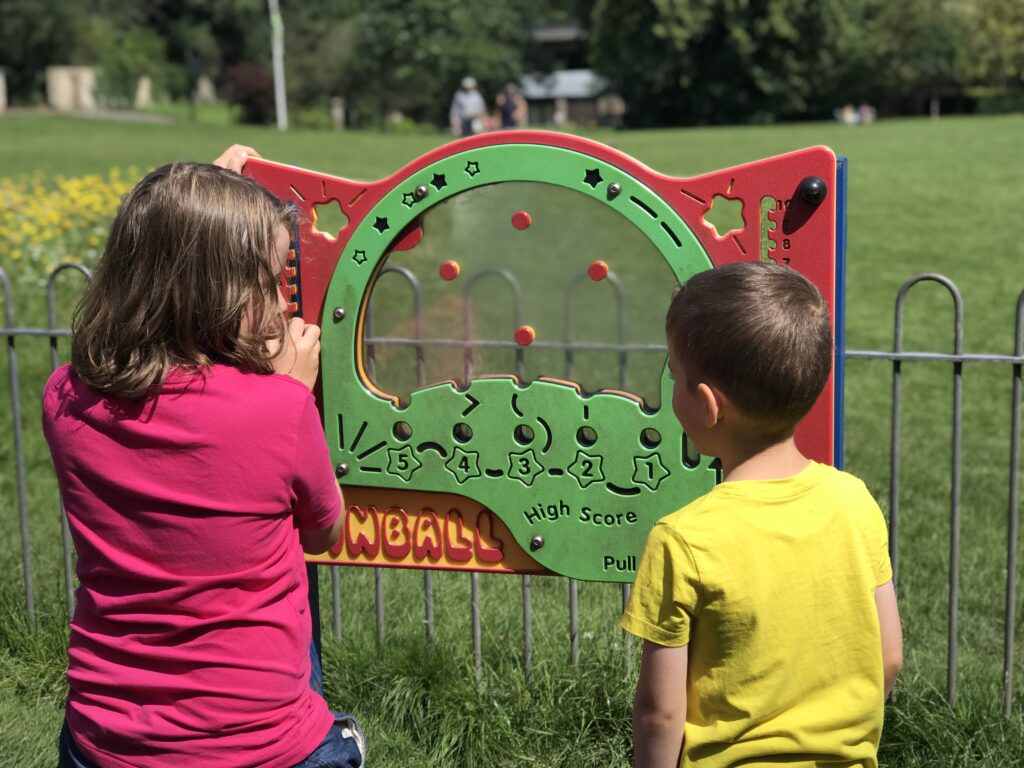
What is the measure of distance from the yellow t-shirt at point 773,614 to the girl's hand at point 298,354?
2.20 ft

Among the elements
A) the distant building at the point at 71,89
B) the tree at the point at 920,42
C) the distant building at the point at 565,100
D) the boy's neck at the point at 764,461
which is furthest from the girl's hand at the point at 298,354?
the distant building at the point at 565,100

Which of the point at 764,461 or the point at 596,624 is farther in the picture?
the point at 596,624

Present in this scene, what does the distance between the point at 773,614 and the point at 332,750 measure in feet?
2.30

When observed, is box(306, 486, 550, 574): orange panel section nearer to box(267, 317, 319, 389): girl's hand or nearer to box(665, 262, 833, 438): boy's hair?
box(267, 317, 319, 389): girl's hand

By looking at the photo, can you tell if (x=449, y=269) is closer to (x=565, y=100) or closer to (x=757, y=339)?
(x=757, y=339)

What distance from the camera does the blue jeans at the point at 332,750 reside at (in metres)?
1.68

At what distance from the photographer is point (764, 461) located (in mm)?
1610

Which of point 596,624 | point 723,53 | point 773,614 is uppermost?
point 723,53

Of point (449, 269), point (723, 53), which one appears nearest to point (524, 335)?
point (449, 269)

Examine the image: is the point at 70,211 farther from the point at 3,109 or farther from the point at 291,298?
the point at 3,109

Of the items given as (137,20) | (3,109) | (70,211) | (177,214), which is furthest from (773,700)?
(137,20)

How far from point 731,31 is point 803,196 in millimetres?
44788

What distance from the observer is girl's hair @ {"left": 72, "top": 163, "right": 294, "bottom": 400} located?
1.61m

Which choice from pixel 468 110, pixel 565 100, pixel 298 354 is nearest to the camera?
pixel 298 354
